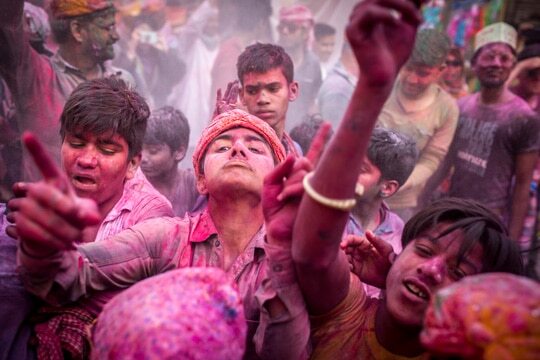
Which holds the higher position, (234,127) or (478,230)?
(234,127)

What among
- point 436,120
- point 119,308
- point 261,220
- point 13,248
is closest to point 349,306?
point 261,220

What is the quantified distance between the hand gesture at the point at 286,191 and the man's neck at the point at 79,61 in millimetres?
3268

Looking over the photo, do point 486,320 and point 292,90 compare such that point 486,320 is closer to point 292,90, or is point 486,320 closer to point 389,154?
point 389,154

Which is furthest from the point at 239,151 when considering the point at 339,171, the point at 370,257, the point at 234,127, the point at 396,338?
the point at 396,338

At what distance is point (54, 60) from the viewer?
4512mm

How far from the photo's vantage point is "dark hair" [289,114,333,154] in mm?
4366

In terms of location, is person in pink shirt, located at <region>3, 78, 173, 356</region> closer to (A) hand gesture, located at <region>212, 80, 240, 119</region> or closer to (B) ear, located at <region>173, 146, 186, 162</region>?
(A) hand gesture, located at <region>212, 80, 240, 119</region>

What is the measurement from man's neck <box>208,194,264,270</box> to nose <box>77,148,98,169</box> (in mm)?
526

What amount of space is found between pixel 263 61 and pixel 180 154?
1001 millimetres

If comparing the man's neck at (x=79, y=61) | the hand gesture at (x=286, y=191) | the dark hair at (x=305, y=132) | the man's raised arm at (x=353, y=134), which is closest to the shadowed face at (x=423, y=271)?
the man's raised arm at (x=353, y=134)

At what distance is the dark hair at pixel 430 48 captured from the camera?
5188 millimetres

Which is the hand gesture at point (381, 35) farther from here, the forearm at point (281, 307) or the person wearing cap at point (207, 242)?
the person wearing cap at point (207, 242)

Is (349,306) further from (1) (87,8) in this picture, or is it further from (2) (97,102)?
(1) (87,8)

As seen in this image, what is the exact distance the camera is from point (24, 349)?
1.89 m
